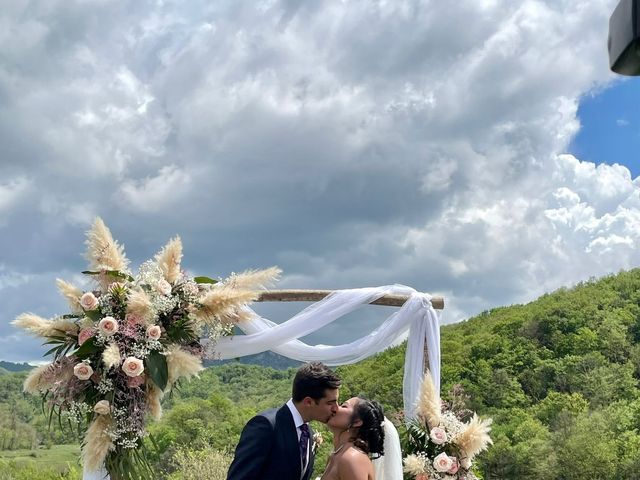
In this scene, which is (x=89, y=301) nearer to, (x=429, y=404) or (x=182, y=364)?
(x=182, y=364)

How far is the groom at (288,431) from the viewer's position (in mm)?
3707

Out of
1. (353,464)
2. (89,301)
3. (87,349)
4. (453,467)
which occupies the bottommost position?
(453,467)

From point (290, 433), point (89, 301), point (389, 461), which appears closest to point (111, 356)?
point (89, 301)

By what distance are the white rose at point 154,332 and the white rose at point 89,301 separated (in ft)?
1.52

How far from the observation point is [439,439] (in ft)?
22.6

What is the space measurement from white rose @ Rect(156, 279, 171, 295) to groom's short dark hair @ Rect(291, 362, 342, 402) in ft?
7.99

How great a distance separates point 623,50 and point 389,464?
18.7 ft

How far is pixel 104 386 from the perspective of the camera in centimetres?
565

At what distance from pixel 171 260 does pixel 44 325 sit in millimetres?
1091

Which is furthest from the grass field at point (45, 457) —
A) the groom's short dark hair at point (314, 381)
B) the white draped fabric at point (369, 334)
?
the groom's short dark hair at point (314, 381)

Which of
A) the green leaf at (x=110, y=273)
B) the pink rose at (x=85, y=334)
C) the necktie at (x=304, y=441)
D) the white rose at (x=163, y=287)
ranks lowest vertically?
the necktie at (x=304, y=441)

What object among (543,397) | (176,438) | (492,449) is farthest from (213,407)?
(543,397)

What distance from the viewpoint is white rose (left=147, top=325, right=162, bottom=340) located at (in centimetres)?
563

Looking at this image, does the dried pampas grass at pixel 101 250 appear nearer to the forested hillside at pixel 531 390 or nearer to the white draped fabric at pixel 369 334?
the white draped fabric at pixel 369 334
